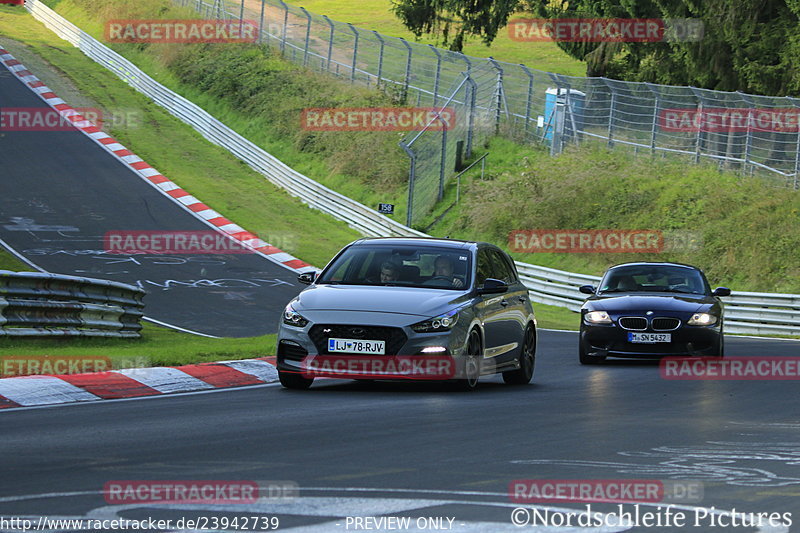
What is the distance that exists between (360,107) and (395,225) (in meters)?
12.5

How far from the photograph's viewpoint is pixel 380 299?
42.0 ft

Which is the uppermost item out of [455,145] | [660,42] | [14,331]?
[660,42]

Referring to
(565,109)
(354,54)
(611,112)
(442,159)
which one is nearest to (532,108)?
(565,109)

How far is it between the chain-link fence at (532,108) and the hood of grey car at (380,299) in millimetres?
22251

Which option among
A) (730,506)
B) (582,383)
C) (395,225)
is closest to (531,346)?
(582,383)

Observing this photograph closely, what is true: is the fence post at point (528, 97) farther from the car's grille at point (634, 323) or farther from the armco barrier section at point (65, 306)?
the armco barrier section at point (65, 306)

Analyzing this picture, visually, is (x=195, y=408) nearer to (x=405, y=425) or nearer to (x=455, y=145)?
(x=405, y=425)

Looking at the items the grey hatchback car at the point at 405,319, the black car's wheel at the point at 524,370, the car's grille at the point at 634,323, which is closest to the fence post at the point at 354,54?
the car's grille at the point at 634,323

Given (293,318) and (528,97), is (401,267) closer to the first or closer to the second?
(293,318)

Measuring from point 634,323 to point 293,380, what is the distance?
6.41 metres

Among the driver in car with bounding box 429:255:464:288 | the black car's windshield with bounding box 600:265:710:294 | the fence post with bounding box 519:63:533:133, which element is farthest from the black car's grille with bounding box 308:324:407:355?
the fence post with bounding box 519:63:533:133

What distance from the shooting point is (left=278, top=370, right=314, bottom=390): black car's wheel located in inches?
507

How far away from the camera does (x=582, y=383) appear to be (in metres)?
15.0

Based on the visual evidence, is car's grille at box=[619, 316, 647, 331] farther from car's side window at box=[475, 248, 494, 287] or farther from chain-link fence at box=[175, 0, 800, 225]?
chain-link fence at box=[175, 0, 800, 225]
